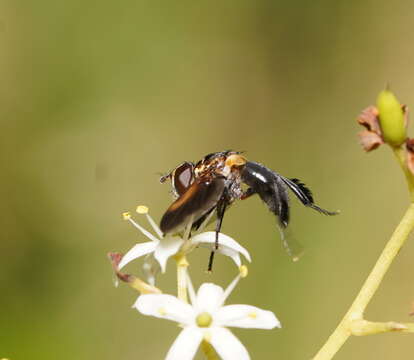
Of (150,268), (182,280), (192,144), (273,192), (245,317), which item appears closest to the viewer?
(245,317)

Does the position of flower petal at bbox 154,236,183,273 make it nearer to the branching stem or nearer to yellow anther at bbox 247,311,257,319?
yellow anther at bbox 247,311,257,319

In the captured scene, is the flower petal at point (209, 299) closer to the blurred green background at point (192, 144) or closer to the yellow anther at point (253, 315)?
the yellow anther at point (253, 315)

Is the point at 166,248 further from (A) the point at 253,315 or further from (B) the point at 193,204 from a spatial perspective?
(A) the point at 253,315

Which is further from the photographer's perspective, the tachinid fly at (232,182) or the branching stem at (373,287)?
the tachinid fly at (232,182)

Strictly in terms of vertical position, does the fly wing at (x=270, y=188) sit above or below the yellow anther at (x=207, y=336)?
above

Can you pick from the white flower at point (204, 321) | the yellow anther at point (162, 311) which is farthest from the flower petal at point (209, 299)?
the yellow anther at point (162, 311)

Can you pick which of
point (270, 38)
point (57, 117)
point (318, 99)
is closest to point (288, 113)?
point (318, 99)

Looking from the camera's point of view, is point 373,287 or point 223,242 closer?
point 373,287

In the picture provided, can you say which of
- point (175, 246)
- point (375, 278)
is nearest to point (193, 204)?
point (175, 246)
